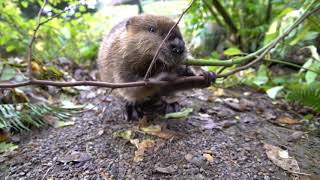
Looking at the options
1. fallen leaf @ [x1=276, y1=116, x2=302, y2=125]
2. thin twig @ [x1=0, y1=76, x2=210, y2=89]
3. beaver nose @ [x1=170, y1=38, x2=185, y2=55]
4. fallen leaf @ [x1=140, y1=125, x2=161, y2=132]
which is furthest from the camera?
fallen leaf @ [x1=276, y1=116, x2=302, y2=125]

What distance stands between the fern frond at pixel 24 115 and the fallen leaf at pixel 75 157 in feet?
1.70

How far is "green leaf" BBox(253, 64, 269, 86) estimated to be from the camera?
3633 mm

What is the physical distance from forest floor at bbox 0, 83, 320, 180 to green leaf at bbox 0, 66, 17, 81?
2.18ft

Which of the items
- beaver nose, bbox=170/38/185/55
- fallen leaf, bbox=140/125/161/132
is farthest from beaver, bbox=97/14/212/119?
fallen leaf, bbox=140/125/161/132

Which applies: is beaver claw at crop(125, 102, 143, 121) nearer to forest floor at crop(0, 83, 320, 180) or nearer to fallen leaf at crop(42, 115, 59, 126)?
forest floor at crop(0, 83, 320, 180)

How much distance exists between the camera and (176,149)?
2.16 m

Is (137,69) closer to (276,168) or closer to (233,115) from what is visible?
(233,115)

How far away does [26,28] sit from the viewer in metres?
3.92

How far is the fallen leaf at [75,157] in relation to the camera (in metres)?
2.03

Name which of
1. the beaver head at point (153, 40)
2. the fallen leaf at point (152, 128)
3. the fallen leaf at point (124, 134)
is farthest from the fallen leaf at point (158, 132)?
the beaver head at point (153, 40)

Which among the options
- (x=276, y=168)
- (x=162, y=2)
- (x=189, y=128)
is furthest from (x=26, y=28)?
(x=276, y=168)

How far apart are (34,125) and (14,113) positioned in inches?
8.2

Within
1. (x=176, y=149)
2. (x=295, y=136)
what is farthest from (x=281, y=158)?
(x=176, y=149)

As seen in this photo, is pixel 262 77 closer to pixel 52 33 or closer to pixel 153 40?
pixel 153 40
